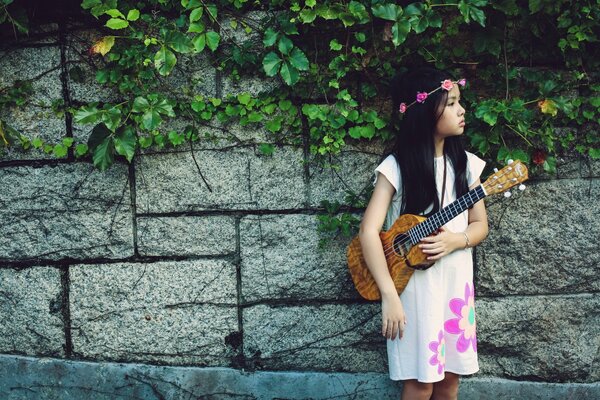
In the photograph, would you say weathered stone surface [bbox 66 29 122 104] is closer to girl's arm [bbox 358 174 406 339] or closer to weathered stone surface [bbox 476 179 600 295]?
girl's arm [bbox 358 174 406 339]

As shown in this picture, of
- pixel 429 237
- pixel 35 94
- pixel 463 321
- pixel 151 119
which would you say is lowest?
pixel 463 321

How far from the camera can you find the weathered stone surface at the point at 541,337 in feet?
10.1

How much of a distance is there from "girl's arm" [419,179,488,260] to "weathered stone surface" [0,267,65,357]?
182 centimetres

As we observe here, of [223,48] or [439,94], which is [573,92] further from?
[223,48]

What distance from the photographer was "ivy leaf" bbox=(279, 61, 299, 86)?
282 centimetres

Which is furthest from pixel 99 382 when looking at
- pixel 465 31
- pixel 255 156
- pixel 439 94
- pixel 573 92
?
pixel 573 92

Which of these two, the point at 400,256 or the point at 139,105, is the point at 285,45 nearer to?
the point at 139,105

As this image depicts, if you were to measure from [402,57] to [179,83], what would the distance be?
104 cm

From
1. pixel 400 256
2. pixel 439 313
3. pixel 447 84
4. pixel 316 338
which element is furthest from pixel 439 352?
pixel 447 84

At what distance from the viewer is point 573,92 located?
297cm

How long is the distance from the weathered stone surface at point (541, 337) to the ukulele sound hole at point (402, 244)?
757mm

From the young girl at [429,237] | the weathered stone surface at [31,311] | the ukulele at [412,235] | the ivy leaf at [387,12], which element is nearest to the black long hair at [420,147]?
the young girl at [429,237]

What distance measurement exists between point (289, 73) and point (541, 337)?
5.69 feet

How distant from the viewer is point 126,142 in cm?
291
